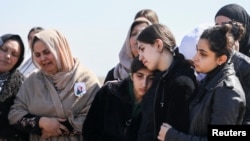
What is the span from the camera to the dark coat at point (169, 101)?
287cm

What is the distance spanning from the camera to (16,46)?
4.25 m

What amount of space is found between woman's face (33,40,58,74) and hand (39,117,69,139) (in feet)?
1.54

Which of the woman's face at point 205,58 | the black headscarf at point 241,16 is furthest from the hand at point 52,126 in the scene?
the black headscarf at point 241,16

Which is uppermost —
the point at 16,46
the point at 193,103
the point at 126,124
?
the point at 16,46

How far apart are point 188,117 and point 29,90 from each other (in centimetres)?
169

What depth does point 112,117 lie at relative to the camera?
336cm

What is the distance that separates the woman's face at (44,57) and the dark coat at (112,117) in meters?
0.59

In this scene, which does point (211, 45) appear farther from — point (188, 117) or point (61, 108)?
point (61, 108)

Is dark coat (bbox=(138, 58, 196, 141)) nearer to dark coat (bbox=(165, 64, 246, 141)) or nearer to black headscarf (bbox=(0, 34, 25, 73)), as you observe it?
dark coat (bbox=(165, 64, 246, 141))

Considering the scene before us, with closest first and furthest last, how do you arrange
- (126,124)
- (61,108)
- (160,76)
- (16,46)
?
(160,76)
(126,124)
(61,108)
(16,46)

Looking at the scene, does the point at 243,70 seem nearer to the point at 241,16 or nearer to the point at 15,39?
the point at 241,16

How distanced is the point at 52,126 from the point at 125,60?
102cm

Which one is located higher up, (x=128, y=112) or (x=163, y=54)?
(x=163, y=54)

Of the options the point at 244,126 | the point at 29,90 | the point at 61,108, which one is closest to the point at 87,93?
the point at 61,108
